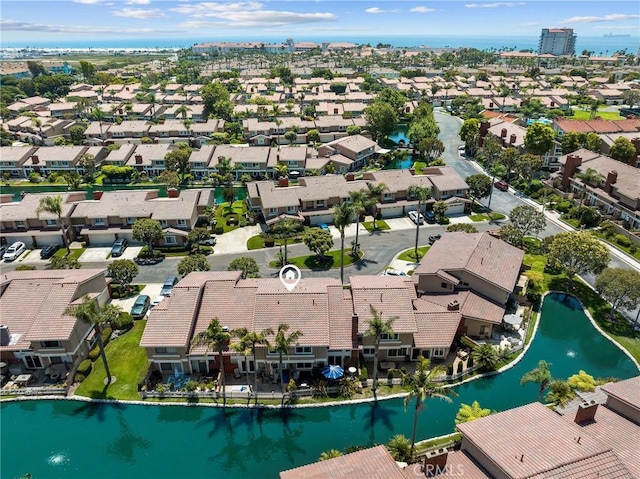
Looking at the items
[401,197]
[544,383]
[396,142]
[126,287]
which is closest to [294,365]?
[544,383]

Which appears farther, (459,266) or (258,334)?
(459,266)

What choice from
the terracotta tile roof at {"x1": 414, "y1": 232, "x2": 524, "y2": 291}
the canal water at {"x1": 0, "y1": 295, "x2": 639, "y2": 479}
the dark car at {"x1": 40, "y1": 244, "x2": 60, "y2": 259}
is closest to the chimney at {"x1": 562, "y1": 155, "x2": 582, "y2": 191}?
the terracotta tile roof at {"x1": 414, "y1": 232, "x2": 524, "y2": 291}

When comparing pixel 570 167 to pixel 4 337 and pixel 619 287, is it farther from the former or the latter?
pixel 4 337

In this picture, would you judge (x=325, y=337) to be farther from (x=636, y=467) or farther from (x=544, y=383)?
(x=636, y=467)

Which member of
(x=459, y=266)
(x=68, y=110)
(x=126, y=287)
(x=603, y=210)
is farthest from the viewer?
(x=68, y=110)

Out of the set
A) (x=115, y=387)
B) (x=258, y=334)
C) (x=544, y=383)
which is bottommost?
(x=115, y=387)

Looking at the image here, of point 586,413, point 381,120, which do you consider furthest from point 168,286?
point 381,120

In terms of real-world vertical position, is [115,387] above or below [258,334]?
below
